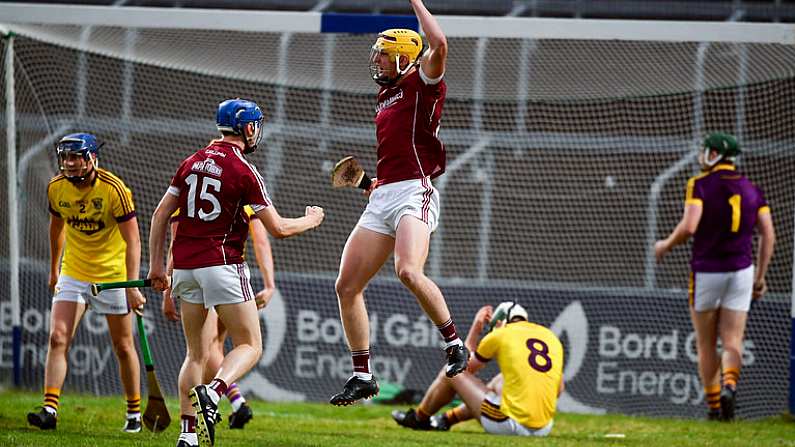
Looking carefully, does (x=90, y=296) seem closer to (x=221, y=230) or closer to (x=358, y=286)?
(x=221, y=230)

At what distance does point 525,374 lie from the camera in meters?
7.91

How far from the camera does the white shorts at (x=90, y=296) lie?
736cm

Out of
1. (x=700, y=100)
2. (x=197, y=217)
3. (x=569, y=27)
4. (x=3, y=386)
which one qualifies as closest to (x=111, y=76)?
(x=3, y=386)

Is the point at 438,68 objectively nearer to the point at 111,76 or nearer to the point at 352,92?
the point at 352,92

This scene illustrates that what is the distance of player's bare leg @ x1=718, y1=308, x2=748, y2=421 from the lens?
9164 millimetres

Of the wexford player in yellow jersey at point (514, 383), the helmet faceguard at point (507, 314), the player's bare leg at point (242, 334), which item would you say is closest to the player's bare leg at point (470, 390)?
the wexford player in yellow jersey at point (514, 383)

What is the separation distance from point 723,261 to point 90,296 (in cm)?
501

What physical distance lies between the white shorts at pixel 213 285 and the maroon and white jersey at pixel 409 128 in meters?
0.97

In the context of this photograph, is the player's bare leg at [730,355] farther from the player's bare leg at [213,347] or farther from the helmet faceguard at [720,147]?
the player's bare leg at [213,347]

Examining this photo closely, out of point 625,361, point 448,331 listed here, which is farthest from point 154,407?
point 625,361

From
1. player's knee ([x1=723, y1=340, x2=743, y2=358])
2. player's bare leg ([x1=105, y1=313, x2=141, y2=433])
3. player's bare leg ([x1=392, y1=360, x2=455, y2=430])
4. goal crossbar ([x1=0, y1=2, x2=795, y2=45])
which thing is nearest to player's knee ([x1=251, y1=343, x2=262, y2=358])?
player's bare leg ([x1=105, y1=313, x2=141, y2=433])

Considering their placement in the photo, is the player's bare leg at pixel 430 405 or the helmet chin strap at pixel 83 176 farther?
the player's bare leg at pixel 430 405

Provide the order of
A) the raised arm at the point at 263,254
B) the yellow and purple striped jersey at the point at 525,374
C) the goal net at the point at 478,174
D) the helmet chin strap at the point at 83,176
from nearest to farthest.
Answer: the helmet chin strap at the point at 83,176, the raised arm at the point at 263,254, the yellow and purple striped jersey at the point at 525,374, the goal net at the point at 478,174

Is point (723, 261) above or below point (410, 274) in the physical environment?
below
